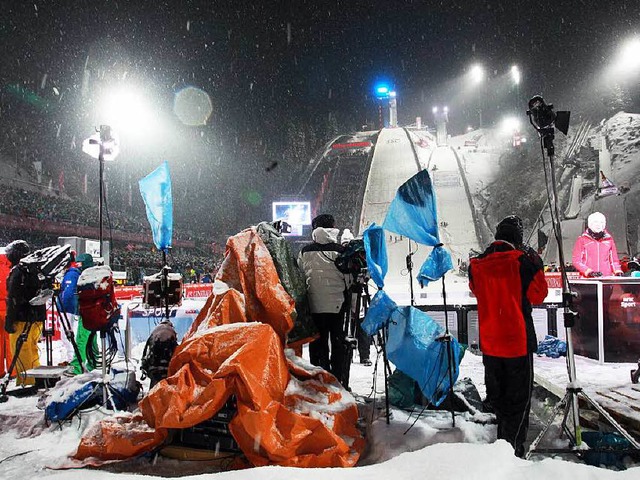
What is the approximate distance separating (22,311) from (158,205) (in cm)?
288

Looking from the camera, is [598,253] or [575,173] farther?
[575,173]

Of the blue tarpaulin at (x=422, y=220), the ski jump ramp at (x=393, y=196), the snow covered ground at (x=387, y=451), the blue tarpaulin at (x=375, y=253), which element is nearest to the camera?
the snow covered ground at (x=387, y=451)

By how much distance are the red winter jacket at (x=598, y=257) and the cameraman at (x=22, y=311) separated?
801 centimetres

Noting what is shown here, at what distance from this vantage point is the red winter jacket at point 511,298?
346cm

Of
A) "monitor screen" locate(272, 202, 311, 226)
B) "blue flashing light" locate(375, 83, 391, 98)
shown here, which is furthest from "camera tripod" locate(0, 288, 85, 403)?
"blue flashing light" locate(375, 83, 391, 98)

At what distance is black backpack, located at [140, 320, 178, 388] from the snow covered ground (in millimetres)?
712

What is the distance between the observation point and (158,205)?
497 centimetres

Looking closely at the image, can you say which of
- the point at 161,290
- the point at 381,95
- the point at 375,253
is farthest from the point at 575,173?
the point at 381,95

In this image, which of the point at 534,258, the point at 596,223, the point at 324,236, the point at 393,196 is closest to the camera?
the point at 534,258

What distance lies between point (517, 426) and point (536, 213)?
3788cm

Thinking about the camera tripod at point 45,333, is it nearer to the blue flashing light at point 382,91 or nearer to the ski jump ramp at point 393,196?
the ski jump ramp at point 393,196

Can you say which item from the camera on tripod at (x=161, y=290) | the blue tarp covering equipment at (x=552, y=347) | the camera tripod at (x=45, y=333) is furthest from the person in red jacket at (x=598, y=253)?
the camera tripod at (x=45, y=333)

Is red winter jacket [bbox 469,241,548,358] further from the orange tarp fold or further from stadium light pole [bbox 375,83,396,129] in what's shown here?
stadium light pole [bbox 375,83,396,129]

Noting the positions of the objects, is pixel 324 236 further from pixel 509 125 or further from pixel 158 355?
pixel 509 125
